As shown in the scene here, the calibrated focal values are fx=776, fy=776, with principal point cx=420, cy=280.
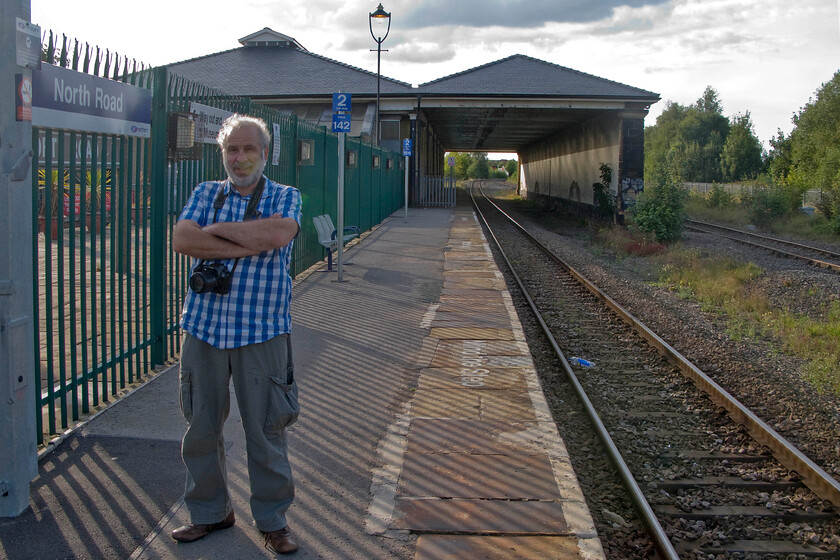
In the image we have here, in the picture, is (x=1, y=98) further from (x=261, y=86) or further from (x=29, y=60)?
(x=261, y=86)

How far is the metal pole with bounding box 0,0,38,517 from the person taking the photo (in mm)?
3525

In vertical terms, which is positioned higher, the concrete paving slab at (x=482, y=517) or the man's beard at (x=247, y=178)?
the man's beard at (x=247, y=178)

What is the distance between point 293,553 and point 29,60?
257 cm

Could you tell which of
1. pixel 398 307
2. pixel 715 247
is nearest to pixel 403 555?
pixel 398 307

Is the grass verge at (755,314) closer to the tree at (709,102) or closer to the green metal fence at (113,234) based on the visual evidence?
the green metal fence at (113,234)

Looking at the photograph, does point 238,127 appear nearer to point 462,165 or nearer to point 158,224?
point 158,224

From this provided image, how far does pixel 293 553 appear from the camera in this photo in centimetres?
348

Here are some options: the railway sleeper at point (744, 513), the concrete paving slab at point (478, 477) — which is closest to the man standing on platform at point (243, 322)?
the concrete paving slab at point (478, 477)

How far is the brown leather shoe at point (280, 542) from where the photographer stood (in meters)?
3.45

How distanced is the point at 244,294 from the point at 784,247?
20.7m

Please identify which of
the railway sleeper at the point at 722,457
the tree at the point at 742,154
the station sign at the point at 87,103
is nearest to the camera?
the station sign at the point at 87,103

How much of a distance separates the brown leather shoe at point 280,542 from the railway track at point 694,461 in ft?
6.01

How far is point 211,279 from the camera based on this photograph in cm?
321

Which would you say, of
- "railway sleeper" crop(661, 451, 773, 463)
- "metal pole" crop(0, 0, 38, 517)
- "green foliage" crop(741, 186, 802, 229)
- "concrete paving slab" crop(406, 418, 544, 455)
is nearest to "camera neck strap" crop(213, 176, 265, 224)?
"metal pole" crop(0, 0, 38, 517)
